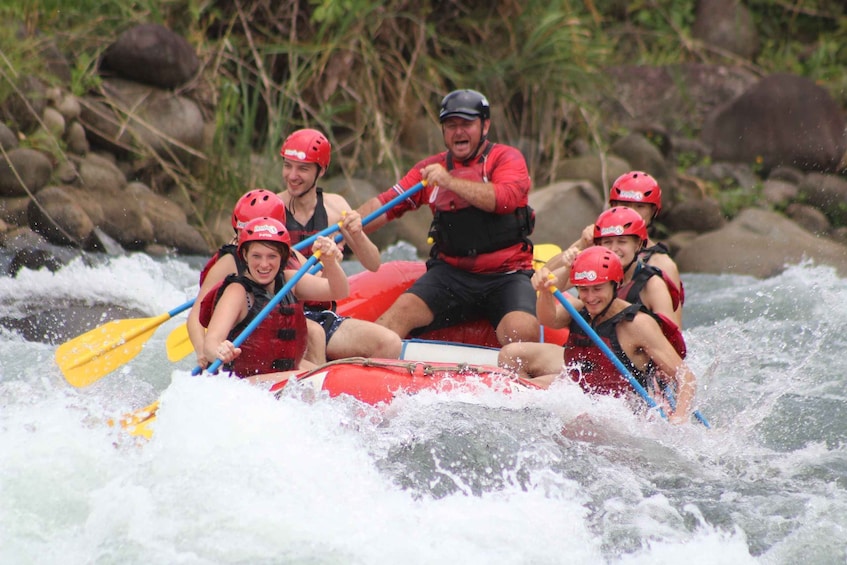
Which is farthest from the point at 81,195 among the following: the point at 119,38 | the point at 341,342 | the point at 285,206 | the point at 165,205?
the point at 341,342

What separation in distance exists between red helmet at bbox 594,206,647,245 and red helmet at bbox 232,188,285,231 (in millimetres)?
1576

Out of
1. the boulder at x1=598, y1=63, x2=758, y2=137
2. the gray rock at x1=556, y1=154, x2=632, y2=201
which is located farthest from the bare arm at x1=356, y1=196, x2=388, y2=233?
the boulder at x1=598, y1=63, x2=758, y2=137

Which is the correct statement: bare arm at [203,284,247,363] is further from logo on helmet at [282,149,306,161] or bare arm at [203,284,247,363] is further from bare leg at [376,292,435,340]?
bare leg at [376,292,435,340]

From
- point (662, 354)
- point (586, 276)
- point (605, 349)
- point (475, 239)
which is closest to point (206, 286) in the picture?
point (475, 239)

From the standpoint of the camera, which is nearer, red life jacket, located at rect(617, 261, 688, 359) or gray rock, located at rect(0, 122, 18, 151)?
red life jacket, located at rect(617, 261, 688, 359)

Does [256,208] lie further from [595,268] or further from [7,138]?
[7,138]

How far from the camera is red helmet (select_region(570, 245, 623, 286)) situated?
16.9ft

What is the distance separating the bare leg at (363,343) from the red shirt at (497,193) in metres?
0.72

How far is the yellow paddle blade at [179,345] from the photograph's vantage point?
20.2 feet

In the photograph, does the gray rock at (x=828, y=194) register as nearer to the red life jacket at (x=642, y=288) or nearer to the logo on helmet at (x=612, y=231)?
the red life jacket at (x=642, y=288)

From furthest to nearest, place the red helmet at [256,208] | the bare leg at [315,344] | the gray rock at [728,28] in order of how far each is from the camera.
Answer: the gray rock at [728,28] < the bare leg at [315,344] < the red helmet at [256,208]

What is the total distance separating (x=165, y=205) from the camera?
1016 cm

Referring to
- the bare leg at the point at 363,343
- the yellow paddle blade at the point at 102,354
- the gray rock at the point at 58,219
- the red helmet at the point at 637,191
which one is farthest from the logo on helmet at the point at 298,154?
the gray rock at the point at 58,219

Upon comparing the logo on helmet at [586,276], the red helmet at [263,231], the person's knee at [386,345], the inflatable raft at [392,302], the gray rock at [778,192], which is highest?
the red helmet at [263,231]
